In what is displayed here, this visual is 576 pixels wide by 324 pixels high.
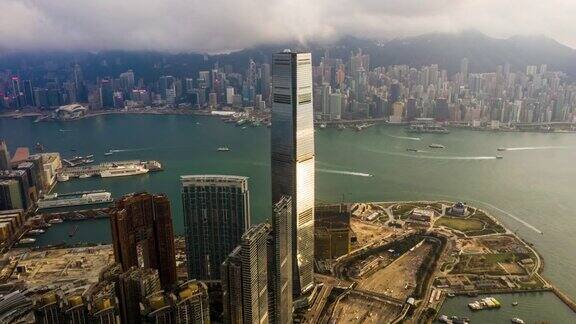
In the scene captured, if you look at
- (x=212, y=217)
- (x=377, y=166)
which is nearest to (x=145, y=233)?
(x=212, y=217)

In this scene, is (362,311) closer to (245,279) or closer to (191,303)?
(245,279)

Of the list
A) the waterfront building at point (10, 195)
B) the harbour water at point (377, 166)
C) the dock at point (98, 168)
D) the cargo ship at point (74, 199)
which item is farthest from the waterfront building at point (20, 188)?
the dock at point (98, 168)

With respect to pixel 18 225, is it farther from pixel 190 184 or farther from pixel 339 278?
pixel 339 278

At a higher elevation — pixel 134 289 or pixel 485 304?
pixel 134 289

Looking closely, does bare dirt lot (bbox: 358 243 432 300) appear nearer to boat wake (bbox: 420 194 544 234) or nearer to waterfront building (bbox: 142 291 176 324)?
boat wake (bbox: 420 194 544 234)

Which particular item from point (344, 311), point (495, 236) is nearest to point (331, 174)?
point (495, 236)

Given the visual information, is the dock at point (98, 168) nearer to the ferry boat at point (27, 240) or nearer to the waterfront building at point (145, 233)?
the ferry boat at point (27, 240)

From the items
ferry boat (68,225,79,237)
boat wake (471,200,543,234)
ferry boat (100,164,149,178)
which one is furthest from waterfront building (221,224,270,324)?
ferry boat (100,164,149,178)
